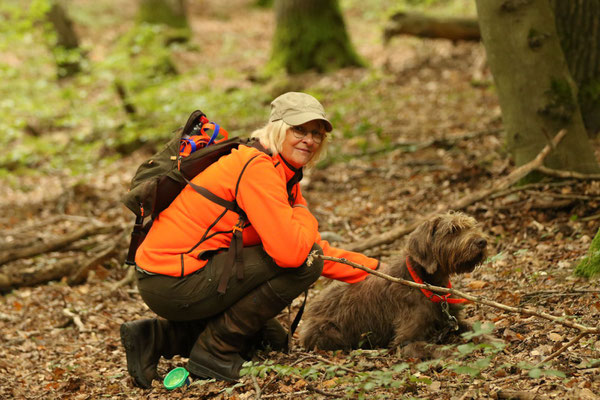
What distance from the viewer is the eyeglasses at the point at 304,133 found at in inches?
158

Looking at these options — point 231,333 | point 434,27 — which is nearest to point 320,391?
point 231,333

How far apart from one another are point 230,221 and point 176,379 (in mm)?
1204

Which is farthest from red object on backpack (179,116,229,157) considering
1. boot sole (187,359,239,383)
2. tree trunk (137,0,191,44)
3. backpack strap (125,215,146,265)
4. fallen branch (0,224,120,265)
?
tree trunk (137,0,191,44)

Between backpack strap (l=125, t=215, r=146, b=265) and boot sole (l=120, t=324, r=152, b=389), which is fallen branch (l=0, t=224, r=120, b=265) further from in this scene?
boot sole (l=120, t=324, r=152, b=389)

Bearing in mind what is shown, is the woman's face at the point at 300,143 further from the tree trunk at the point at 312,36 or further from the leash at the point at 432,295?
the tree trunk at the point at 312,36

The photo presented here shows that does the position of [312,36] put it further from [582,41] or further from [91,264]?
[91,264]

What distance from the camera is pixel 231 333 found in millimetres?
4145

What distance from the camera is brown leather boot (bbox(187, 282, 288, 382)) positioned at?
410 cm

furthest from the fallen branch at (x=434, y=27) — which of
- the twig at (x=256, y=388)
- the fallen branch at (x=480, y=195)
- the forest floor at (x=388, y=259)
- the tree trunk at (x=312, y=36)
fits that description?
the twig at (x=256, y=388)

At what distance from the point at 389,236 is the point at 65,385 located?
10.5 ft

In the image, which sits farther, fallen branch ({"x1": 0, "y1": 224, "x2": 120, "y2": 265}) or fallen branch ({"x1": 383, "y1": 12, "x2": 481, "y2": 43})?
fallen branch ({"x1": 383, "y1": 12, "x2": 481, "y2": 43})

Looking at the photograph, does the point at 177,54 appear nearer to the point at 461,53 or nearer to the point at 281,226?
the point at 461,53

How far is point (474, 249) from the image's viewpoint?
4031mm

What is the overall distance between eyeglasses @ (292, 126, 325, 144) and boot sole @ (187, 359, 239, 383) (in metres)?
1.75
